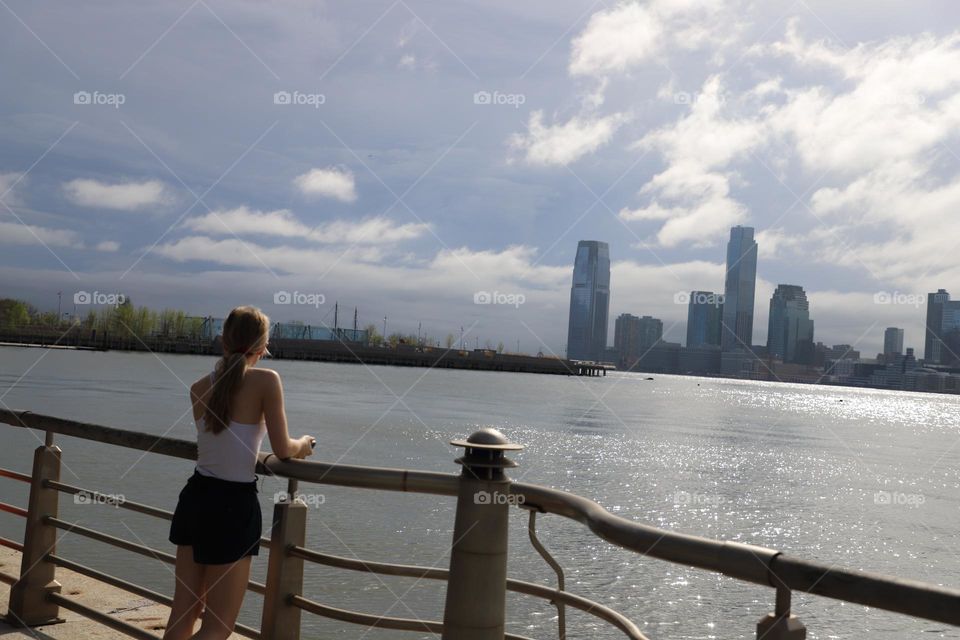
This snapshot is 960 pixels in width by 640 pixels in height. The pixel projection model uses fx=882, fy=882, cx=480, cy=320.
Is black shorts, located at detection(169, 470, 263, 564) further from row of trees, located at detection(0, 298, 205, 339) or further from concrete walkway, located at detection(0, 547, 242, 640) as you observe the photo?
row of trees, located at detection(0, 298, 205, 339)

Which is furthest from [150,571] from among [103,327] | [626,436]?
[103,327]

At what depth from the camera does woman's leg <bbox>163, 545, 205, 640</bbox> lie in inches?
123

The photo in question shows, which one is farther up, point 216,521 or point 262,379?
point 262,379

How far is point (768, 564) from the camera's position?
5.97 ft

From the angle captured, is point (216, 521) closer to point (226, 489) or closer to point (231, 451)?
point (226, 489)

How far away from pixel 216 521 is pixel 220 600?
0.91 feet

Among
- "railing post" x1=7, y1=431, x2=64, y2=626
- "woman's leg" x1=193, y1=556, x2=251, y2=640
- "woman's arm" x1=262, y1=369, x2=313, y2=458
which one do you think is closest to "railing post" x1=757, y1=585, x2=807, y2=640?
"woman's arm" x1=262, y1=369, x2=313, y2=458

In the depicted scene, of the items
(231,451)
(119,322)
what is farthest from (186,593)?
(119,322)

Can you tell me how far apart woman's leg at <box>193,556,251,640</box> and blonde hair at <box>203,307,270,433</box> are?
0.50 m

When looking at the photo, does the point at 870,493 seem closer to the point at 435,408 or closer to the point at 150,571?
the point at 150,571

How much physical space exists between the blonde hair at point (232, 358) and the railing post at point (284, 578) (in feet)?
1.47

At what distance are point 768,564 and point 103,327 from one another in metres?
195

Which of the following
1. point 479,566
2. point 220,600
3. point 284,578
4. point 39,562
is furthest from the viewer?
point 39,562

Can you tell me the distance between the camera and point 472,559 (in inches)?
103
